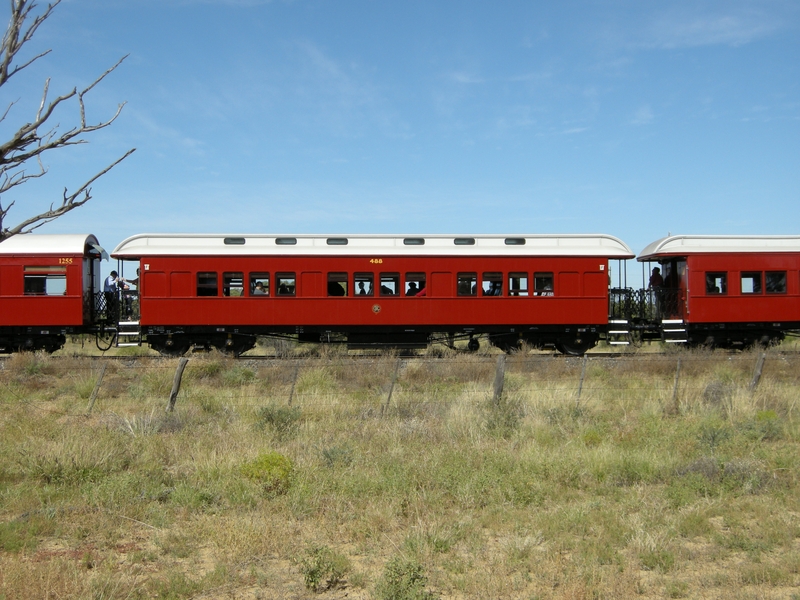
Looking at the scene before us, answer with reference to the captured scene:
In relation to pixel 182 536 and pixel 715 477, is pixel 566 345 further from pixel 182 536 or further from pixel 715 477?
pixel 182 536

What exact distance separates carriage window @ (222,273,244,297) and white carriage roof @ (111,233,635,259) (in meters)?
0.59

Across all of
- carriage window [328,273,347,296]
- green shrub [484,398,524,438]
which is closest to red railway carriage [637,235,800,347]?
carriage window [328,273,347,296]

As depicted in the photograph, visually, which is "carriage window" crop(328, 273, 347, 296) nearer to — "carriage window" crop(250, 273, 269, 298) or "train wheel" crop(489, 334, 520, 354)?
"carriage window" crop(250, 273, 269, 298)

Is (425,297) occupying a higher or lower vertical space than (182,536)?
higher

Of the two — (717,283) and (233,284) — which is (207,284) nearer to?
(233,284)

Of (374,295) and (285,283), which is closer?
(285,283)

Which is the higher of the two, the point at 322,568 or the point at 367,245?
the point at 367,245

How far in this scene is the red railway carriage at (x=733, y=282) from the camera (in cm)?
2011

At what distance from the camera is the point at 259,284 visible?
19.1 metres

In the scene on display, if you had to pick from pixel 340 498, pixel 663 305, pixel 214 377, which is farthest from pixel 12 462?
pixel 663 305

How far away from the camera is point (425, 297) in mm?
19312

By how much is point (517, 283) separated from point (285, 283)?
6242mm

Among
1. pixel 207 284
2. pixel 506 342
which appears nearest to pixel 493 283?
pixel 506 342

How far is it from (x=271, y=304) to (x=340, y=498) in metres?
12.5
